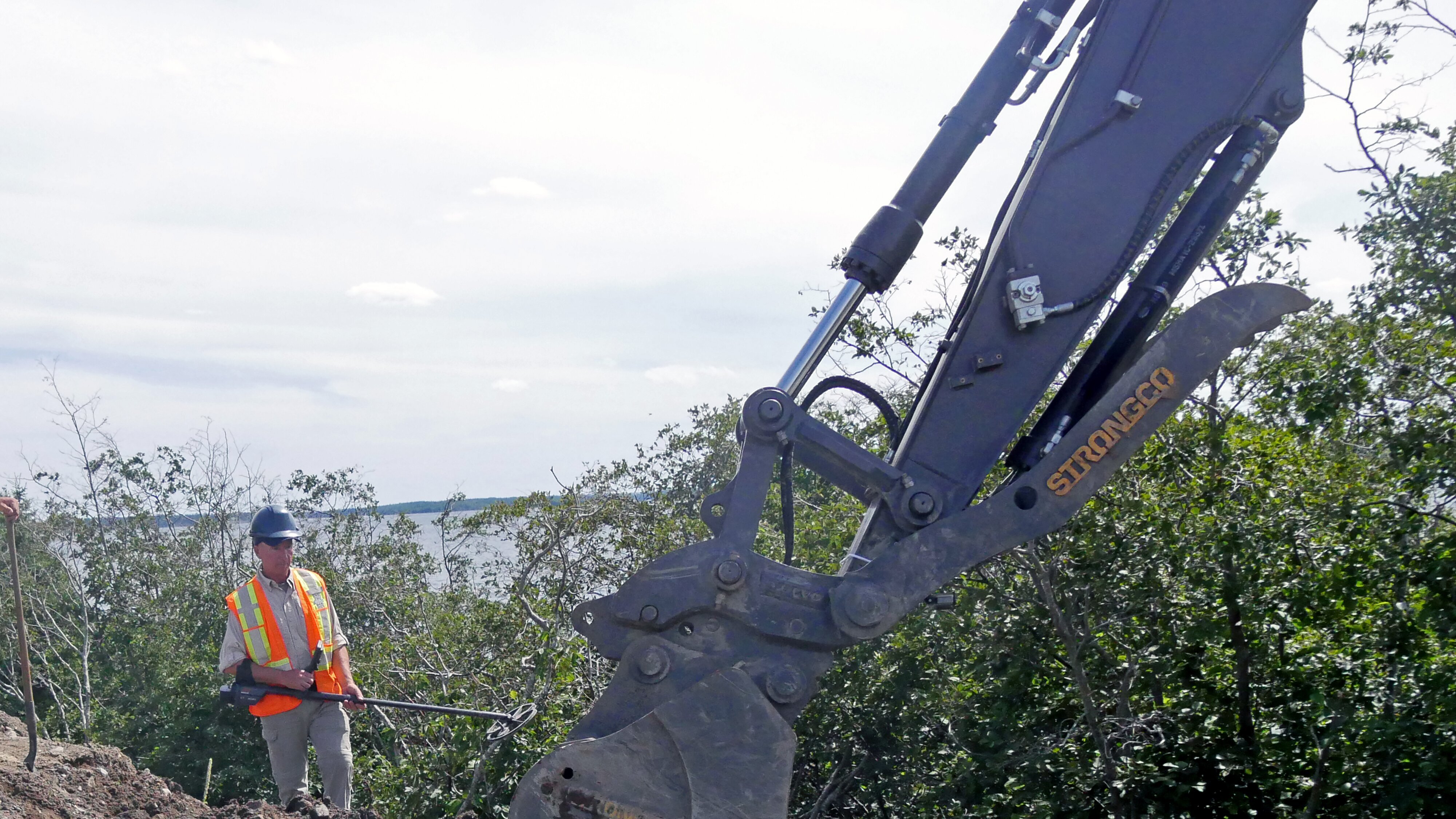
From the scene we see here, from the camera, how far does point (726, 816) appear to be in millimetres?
2924

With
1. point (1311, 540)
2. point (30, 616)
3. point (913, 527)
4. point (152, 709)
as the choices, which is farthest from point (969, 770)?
point (30, 616)

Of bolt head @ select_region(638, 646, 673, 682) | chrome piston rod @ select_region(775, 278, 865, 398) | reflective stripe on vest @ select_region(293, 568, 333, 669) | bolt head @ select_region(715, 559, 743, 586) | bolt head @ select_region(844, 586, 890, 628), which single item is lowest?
reflective stripe on vest @ select_region(293, 568, 333, 669)

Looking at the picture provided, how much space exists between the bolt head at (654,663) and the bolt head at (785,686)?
0.27 meters

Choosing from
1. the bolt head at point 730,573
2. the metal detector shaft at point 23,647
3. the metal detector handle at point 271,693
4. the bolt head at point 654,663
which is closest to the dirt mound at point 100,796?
the metal detector shaft at point 23,647

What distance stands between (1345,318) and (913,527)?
14.3 ft

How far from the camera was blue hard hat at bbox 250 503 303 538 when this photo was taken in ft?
18.7

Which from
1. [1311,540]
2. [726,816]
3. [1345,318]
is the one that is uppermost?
[1345,318]

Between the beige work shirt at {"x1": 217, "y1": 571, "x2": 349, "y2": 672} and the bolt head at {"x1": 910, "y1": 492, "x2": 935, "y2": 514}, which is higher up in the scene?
the bolt head at {"x1": 910, "y1": 492, "x2": 935, "y2": 514}

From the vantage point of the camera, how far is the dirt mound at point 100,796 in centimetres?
491

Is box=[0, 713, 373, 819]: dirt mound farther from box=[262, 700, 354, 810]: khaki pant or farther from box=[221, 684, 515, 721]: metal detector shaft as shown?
A: box=[221, 684, 515, 721]: metal detector shaft

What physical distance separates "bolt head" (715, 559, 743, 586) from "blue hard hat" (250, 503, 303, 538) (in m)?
3.31

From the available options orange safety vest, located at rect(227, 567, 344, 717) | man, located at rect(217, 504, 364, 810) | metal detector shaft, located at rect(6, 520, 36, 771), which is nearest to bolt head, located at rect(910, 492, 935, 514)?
man, located at rect(217, 504, 364, 810)

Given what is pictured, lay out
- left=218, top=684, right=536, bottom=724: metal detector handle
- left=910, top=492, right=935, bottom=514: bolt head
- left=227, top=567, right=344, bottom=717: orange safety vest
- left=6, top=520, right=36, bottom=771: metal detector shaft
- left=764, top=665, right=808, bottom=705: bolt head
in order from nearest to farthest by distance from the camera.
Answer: left=764, top=665, right=808, bottom=705: bolt head
left=910, top=492, right=935, bottom=514: bolt head
left=6, top=520, right=36, bottom=771: metal detector shaft
left=218, top=684, right=536, bottom=724: metal detector handle
left=227, top=567, right=344, bottom=717: orange safety vest

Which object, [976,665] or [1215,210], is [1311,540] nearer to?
[976,665]
